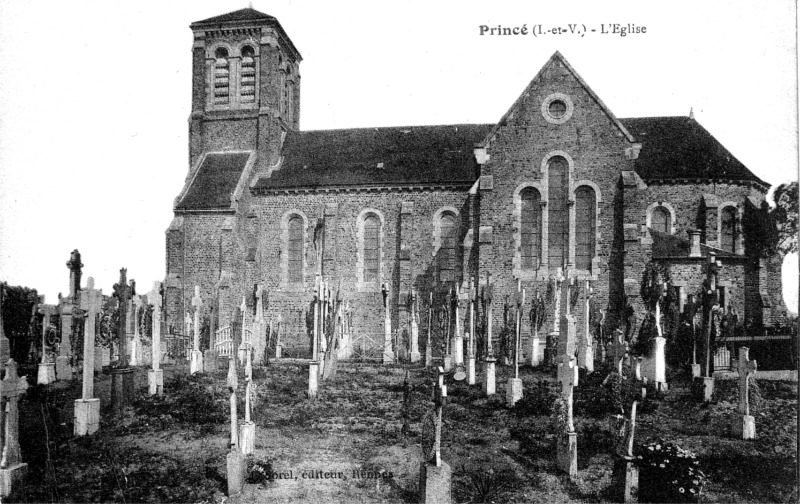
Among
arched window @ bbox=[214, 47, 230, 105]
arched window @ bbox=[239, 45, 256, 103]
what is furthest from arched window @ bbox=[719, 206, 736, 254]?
arched window @ bbox=[214, 47, 230, 105]

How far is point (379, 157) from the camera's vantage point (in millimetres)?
24625

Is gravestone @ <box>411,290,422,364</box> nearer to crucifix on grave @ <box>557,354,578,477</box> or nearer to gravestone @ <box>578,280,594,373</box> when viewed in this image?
gravestone @ <box>578,280,594,373</box>

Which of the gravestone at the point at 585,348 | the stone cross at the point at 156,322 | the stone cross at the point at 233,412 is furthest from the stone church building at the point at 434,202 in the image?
the stone cross at the point at 233,412

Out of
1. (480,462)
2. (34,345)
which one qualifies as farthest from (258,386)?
(34,345)

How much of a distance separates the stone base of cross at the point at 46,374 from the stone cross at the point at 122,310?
390 centimetres

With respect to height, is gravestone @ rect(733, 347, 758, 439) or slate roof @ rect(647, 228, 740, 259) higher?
slate roof @ rect(647, 228, 740, 259)

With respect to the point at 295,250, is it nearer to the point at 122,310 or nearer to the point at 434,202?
the point at 434,202

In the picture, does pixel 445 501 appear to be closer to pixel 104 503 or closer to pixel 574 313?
pixel 104 503

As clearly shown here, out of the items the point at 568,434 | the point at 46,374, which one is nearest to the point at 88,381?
the point at 46,374

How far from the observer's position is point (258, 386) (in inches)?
567

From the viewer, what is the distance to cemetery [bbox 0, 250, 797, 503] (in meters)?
10.2

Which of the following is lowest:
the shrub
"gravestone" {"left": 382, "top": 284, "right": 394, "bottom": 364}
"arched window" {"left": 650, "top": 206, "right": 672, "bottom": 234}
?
the shrub

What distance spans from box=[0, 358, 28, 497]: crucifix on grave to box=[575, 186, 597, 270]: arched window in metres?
16.7

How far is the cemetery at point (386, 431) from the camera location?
10.2m
